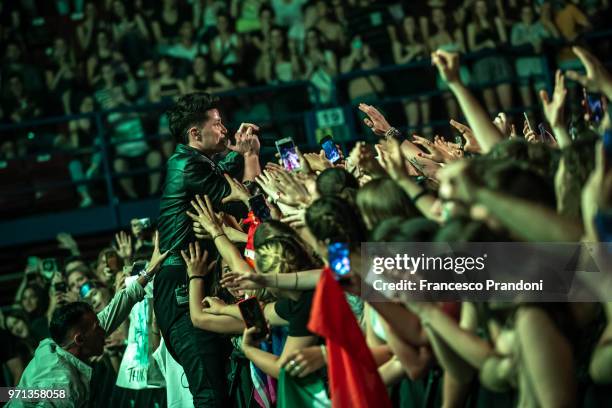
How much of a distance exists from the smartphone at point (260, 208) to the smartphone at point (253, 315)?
721 millimetres

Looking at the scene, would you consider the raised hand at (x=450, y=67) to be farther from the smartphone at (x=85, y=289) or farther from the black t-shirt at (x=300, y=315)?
the smartphone at (x=85, y=289)

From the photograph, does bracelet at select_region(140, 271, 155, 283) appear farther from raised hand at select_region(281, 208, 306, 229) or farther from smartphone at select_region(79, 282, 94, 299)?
raised hand at select_region(281, 208, 306, 229)

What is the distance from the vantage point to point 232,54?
38.9 ft

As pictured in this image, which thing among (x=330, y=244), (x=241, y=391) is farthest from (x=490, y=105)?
(x=330, y=244)

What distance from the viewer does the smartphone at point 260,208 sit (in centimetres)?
532

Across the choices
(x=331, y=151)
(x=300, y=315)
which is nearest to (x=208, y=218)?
(x=331, y=151)

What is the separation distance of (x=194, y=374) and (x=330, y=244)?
2063 mm

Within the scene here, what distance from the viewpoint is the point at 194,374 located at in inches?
230

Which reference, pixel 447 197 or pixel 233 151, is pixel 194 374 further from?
pixel 447 197

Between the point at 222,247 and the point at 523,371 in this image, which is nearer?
the point at 523,371

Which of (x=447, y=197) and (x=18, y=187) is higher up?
(x=18, y=187)

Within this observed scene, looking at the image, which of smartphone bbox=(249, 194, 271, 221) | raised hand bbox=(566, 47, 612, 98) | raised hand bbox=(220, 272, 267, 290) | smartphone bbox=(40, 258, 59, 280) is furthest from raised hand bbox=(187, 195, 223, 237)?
smartphone bbox=(40, 258, 59, 280)

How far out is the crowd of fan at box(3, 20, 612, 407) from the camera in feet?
10.6

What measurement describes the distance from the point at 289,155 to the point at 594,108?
1594 mm
